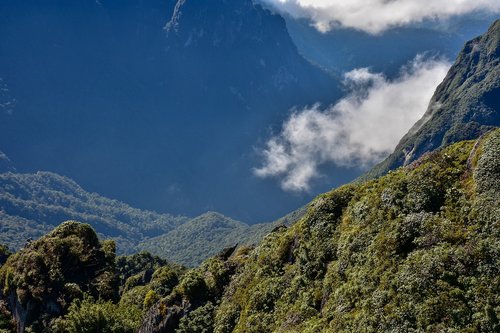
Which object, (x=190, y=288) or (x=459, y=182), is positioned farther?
(x=190, y=288)

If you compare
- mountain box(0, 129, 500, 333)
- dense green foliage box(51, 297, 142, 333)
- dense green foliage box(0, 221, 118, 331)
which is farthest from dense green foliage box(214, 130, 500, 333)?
dense green foliage box(0, 221, 118, 331)

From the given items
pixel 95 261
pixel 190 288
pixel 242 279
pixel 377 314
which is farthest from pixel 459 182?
pixel 95 261

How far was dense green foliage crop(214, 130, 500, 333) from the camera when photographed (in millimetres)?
27781

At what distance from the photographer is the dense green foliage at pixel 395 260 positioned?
91.1 feet

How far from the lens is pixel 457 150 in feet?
126

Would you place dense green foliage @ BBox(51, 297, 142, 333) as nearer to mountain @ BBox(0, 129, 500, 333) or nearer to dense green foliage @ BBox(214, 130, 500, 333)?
mountain @ BBox(0, 129, 500, 333)

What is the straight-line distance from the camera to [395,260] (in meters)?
32.1

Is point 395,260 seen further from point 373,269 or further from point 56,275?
point 56,275

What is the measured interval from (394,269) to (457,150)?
Result: 12.2m

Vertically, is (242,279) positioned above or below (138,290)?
below

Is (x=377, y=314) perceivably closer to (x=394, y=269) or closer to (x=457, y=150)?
(x=394, y=269)

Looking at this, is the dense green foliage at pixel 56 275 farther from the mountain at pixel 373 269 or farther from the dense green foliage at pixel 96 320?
the mountain at pixel 373 269

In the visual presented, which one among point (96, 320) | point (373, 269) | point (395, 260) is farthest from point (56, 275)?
point (395, 260)

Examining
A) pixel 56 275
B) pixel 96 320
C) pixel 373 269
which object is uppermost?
pixel 56 275
